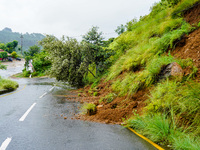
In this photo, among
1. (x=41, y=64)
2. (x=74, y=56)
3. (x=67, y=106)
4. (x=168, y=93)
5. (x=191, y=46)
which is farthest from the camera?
(x=41, y=64)

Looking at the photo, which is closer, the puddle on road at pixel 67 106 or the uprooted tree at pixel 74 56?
the puddle on road at pixel 67 106

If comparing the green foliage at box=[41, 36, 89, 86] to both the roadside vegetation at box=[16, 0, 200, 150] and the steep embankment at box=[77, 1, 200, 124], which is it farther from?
the steep embankment at box=[77, 1, 200, 124]

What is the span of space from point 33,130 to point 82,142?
1.67 meters

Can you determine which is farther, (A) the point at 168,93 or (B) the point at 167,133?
(A) the point at 168,93

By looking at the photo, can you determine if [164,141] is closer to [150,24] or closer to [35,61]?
[150,24]

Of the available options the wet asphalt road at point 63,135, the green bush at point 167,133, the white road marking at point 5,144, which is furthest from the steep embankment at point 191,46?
A: the white road marking at point 5,144

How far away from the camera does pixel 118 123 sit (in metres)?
5.94

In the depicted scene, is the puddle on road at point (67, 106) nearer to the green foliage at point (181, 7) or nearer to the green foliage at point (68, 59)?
the green foliage at point (68, 59)

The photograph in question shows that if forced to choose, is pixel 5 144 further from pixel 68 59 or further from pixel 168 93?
pixel 68 59

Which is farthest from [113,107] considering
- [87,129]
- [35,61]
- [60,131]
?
[35,61]

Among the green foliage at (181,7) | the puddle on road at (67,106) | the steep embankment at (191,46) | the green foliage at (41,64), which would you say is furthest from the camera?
A: the green foliage at (41,64)

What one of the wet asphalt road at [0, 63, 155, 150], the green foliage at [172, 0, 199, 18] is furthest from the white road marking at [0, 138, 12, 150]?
the green foliage at [172, 0, 199, 18]

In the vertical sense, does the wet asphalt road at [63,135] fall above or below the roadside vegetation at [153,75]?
below

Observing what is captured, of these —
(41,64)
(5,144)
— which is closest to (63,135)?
(5,144)
